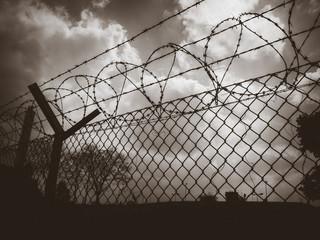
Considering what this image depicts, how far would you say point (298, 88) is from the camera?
169 centimetres

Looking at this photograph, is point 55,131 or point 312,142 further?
point 55,131

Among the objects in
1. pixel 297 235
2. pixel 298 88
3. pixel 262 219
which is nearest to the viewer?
pixel 297 235

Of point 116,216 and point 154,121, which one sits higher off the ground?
point 154,121

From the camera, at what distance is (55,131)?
290 cm

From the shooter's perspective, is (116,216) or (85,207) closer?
(116,216)

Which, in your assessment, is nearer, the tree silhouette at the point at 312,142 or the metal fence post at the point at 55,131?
the tree silhouette at the point at 312,142

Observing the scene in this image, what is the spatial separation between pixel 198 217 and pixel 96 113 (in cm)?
158

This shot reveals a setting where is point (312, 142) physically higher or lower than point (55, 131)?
lower

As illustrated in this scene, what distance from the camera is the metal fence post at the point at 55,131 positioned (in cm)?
269

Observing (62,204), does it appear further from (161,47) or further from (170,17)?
(170,17)

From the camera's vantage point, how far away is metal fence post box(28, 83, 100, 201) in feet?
8.81

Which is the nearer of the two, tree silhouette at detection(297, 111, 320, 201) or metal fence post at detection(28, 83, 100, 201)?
tree silhouette at detection(297, 111, 320, 201)

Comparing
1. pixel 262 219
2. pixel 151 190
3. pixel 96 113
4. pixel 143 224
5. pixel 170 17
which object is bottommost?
pixel 262 219

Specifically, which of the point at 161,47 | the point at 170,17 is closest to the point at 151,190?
the point at 161,47
